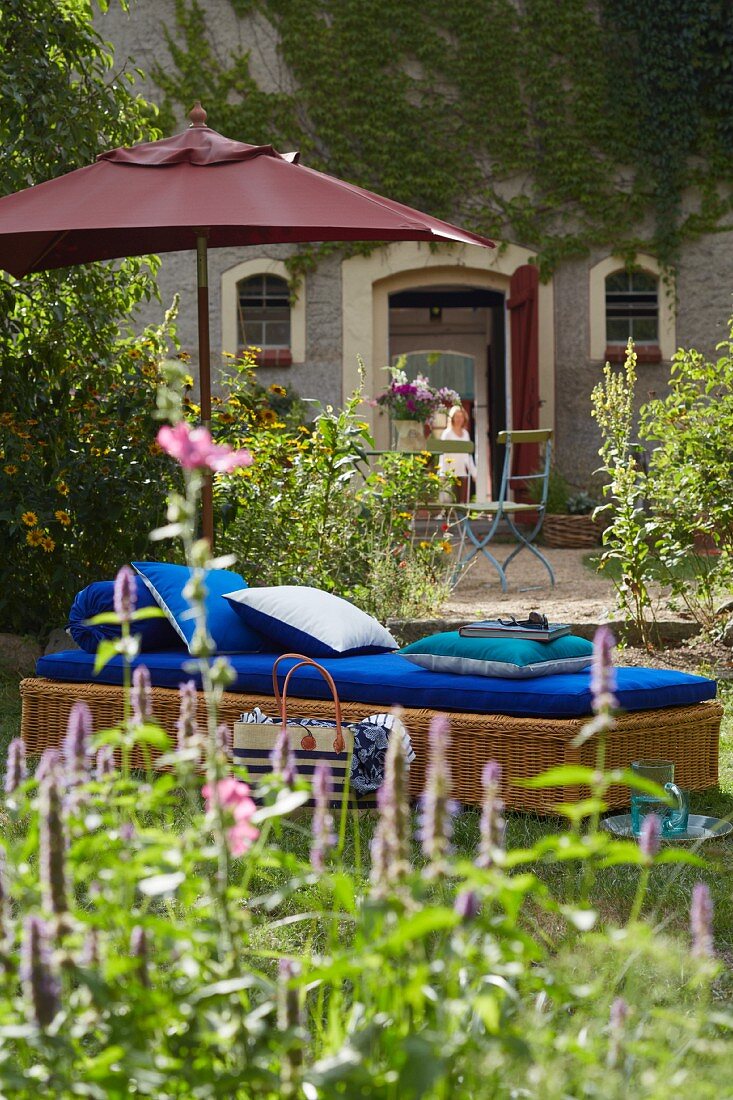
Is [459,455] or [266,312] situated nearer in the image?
[459,455]

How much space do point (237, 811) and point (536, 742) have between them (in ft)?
6.96

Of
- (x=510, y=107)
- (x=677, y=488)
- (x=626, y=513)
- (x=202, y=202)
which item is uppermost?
(x=510, y=107)

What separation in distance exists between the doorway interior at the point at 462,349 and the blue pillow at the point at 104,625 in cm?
971

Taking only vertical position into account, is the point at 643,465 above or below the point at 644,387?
below

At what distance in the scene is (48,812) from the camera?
1.07 meters

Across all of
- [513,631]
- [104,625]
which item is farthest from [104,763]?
[104,625]

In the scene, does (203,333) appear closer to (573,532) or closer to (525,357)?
(573,532)

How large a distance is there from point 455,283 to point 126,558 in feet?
22.6

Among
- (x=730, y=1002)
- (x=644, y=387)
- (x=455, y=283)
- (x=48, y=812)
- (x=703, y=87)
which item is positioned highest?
(x=703, y=87)

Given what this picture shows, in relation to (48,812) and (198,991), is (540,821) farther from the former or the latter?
(48,812)

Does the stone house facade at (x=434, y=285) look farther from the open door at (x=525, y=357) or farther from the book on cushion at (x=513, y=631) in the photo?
the book on cushion at (x=513, y=631)

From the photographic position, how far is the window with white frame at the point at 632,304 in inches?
453

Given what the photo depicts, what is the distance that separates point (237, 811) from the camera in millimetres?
1192

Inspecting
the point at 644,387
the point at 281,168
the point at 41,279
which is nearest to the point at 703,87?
the point at 644,387
